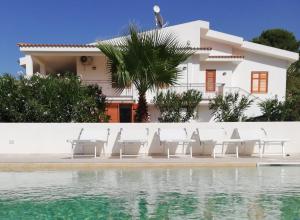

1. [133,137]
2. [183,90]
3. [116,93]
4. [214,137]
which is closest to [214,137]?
[214,137]

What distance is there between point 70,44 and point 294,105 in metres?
12.9

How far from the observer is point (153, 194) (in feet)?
24.5

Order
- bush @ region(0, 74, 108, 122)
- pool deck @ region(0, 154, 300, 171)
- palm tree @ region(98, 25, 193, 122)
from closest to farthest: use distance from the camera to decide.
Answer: pool deck @ region(0, 154, 300, 171) → palm tree @ region(98, 25, 193, 122) → bush @ region(0, 74, 108, 122)

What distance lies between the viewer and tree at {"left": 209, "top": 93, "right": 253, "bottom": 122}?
14445 millimetres

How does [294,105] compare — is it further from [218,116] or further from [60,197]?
[60,197]

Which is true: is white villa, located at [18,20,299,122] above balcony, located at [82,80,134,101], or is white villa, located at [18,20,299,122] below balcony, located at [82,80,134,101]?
above

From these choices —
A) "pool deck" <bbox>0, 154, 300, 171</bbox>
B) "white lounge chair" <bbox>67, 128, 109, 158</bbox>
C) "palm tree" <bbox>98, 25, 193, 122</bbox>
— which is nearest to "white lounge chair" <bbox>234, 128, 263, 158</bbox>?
"pool deck" <bbox>0, 154, 300, 171</bbox>

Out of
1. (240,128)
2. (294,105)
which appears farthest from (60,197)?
(294,105)

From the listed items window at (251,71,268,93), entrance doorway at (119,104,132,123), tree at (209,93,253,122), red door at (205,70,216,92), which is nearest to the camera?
tree at (209,93,253,122)

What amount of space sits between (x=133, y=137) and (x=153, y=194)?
4536mm

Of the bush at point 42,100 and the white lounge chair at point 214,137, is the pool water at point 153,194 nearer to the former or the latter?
the white lounge chair at point 214,137

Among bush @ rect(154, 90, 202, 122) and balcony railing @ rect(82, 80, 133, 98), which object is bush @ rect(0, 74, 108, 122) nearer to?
bush @ rect(154, 90, 202, 122)

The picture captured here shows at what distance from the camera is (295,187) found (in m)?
8.09

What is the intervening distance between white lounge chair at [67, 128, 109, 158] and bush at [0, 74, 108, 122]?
132 centimetres
